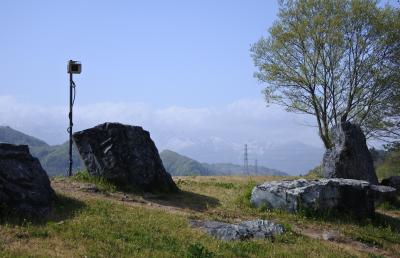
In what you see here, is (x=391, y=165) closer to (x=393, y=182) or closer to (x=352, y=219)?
(x=393, y=182)

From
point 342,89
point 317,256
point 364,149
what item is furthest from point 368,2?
point 317,256

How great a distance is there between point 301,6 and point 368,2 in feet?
16.4

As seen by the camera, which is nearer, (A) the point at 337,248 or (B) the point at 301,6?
(A) the point at 337,248

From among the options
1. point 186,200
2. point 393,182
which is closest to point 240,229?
point 186,200

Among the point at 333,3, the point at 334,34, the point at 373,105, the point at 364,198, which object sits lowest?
the point at 364,198

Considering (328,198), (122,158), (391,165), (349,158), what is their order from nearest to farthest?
(328,198) < (122,158) < (349,158) < (391,165)

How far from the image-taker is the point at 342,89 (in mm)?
40750

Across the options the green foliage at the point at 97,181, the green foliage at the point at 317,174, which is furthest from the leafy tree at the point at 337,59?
the green foliage at the point at 97,181

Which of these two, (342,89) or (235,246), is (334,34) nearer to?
(342,89)

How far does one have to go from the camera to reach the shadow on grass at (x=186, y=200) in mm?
20875

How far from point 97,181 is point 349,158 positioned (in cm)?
1253

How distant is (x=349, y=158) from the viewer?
25984mm

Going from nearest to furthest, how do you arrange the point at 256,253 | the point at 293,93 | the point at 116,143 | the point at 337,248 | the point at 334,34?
the point at 256,253 → the point at 337,248 → the point at 116,143 → the point at 334,34 → the point at 293,93

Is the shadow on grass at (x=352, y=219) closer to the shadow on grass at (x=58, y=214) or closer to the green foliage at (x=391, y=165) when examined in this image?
the shadow on grass at (x=58, y=214)
